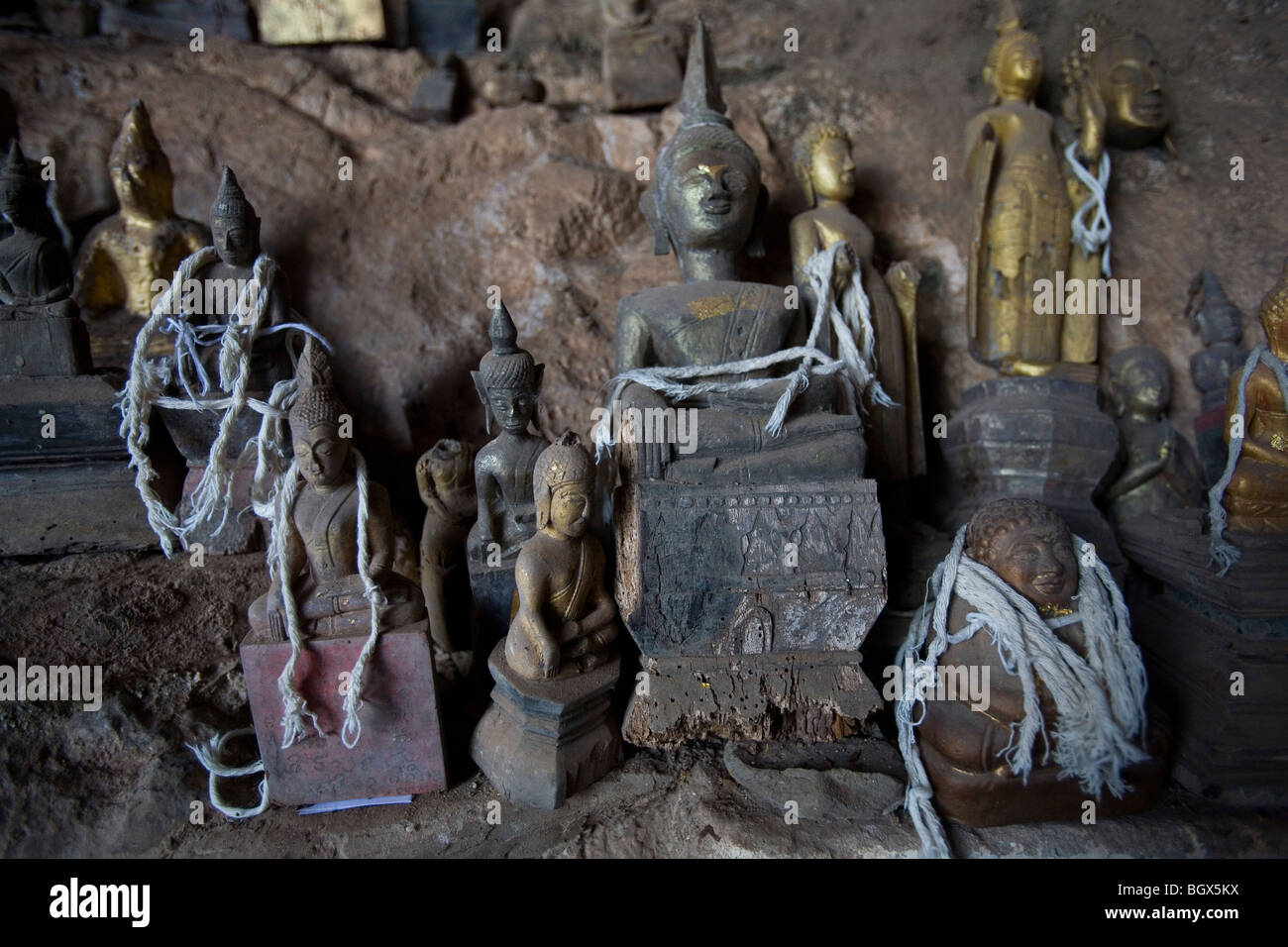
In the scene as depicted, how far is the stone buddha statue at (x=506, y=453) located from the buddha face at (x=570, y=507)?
57cm

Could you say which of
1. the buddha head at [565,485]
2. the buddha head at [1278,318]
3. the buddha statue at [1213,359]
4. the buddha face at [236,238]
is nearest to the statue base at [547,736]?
the buddha head at [565,485]

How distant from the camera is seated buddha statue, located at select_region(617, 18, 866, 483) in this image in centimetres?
266

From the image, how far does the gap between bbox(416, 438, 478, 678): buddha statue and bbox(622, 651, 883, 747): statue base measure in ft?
3.45

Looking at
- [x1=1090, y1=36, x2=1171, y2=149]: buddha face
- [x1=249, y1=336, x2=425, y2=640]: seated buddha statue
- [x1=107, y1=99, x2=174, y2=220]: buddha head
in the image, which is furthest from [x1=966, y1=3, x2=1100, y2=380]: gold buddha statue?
[x1=107, y1=99, x2=174, y2=220]: buddha head

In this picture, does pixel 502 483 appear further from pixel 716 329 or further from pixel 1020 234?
pixel 1020 234

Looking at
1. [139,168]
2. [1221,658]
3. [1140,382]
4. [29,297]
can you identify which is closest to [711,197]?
[1140,382]

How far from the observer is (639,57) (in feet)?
15.5

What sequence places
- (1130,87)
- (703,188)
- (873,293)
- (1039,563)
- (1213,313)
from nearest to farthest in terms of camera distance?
(1039,563), (703,188), (873,293), (1213,313), (1130,87)

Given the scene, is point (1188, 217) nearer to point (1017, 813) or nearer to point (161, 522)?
point (1017, 813)

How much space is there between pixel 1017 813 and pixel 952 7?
4.92 meters

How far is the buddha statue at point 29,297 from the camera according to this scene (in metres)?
3.20

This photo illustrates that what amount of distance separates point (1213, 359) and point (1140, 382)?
0.43 m

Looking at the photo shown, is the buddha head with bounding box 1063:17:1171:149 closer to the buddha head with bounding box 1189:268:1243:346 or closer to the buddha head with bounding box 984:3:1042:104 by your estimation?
the buddha head with bounding box 984:3:1042:104
